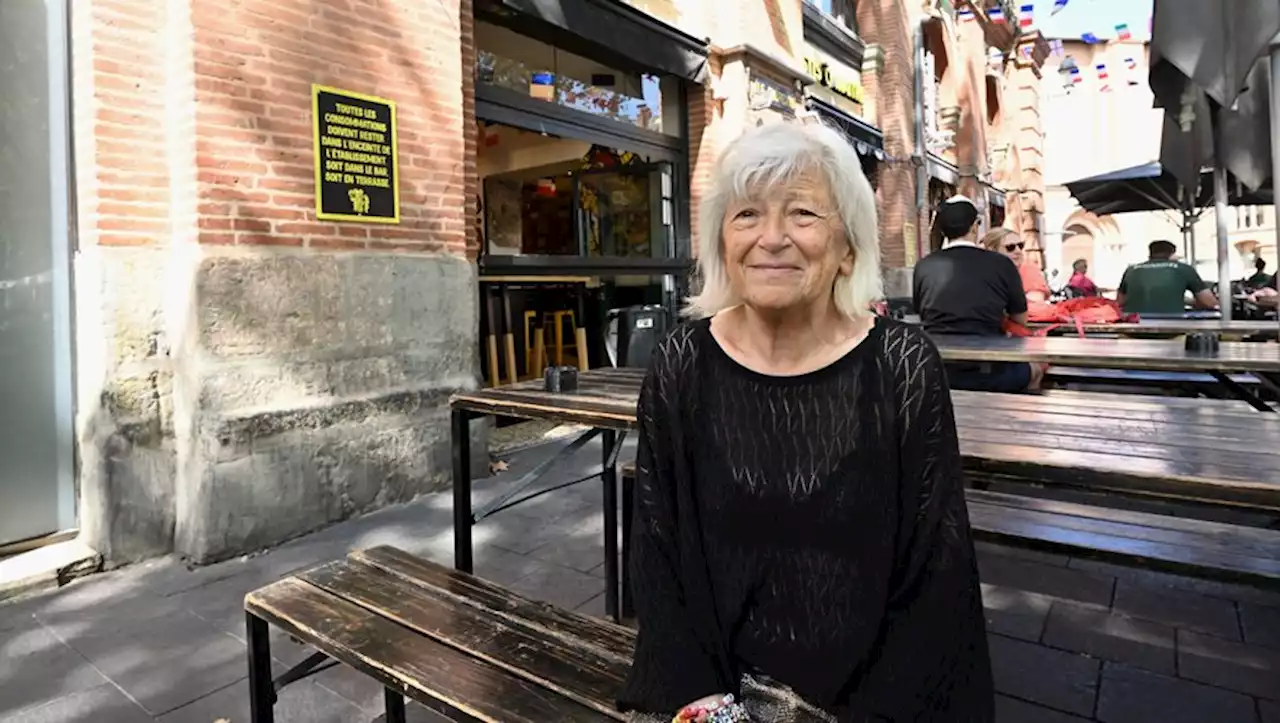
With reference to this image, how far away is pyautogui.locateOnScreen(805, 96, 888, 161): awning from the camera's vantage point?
10244 millimetres

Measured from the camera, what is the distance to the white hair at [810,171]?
1.42m

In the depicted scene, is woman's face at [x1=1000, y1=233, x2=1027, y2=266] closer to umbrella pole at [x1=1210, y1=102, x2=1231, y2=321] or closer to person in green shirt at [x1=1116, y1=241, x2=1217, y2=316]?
umbrella pole at [x1=1210, y1=102, x2=1231, y2=321]

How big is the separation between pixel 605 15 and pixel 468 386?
11.1 ft

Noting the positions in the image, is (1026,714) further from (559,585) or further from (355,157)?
(355,157)

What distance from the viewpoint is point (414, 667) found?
5.42 feet

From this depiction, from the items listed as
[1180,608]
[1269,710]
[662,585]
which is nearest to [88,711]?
[662,585]

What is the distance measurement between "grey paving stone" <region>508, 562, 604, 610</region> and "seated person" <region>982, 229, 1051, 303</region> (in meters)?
3.30

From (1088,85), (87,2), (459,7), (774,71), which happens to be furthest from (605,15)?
(1088,85)

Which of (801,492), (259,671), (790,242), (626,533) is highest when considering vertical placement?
(790,242)

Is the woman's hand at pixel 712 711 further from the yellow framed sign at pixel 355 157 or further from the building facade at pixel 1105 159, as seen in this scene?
the building facade at pixel 1105 159

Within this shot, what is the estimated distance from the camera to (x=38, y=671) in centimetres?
269

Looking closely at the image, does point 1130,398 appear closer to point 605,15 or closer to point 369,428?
point 369,428

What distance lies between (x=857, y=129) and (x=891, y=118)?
5.37 ft

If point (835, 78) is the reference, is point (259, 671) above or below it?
Result: below
